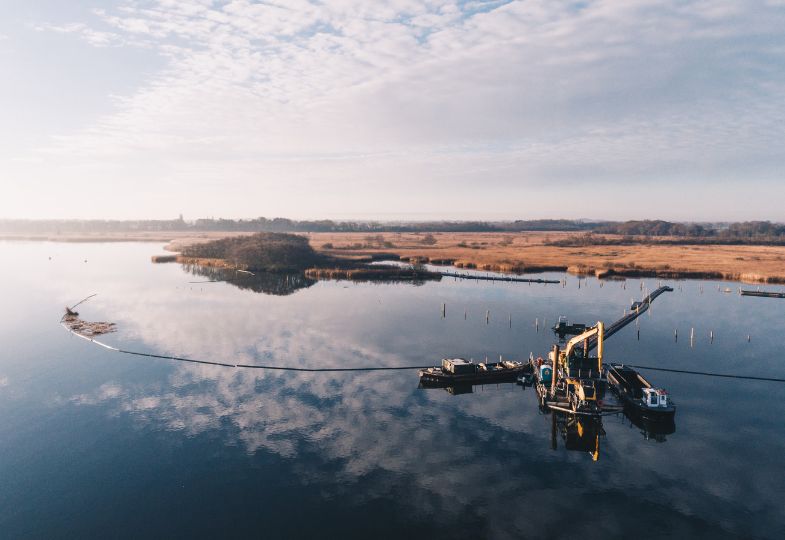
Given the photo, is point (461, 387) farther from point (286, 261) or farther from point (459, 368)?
Answer: point (286, 261)

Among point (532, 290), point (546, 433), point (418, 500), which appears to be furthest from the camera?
point (532, 290)

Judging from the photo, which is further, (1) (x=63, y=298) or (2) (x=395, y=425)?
(1) (x=63, y=298)

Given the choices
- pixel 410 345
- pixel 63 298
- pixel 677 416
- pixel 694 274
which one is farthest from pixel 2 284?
pixel 694 274

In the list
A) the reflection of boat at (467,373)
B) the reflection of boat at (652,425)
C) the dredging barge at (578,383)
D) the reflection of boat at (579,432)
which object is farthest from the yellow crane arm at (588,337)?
the reflection of boat at (467,373)

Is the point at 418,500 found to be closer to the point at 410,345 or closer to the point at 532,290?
the point at 410,345

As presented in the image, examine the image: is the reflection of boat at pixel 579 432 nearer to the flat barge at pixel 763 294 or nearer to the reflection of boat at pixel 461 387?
the reflection of boat at pixel 461 387

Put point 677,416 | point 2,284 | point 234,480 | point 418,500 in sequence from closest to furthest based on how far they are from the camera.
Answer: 1. point 418,500
2. point 234,480
3. point 677,416
4. point 2,284
